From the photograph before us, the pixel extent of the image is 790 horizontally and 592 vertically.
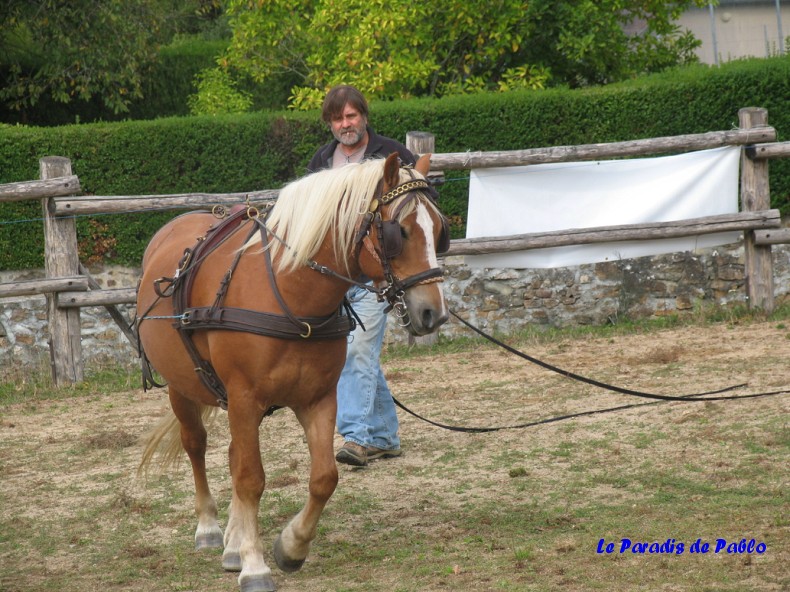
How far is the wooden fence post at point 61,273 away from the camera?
8.50 meters

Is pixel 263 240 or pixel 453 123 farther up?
pixel 453 123

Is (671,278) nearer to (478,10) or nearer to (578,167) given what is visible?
(578,167)

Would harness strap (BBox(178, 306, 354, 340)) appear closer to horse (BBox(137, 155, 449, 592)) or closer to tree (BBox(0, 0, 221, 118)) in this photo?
horse (BBox(137, 155, 449, 592))

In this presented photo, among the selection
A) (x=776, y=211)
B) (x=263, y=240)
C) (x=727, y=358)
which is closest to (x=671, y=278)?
(x=776, y=211)

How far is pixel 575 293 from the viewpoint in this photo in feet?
32.6

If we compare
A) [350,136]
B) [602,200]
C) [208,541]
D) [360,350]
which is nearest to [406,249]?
[350,136]

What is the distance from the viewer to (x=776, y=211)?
9383 mm

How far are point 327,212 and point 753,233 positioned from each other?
664 centimetres

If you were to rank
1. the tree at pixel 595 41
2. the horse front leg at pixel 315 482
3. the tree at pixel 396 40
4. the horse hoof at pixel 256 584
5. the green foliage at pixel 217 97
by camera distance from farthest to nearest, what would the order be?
1. the green foliage at pixel 217 97
2. the tree at pixel 595 41
3. the tree at pixel 396 40
4. the horse front leg at pixel 315 482
5. the horse hoof at pixel 256 584

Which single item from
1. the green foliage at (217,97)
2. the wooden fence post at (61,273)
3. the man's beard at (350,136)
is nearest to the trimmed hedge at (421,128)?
the wooden fence post at (61,273)

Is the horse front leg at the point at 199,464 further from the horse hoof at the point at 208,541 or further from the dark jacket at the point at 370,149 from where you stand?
the dark jacket at the point at 370,149

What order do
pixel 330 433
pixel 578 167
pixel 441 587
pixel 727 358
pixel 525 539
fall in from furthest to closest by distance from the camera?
pixel 578 167, pixel 727 358, pixel 525 539, pixel 330 433, pixel 441 587

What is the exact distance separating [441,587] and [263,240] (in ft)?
4.99

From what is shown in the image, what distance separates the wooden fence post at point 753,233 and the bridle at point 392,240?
650 centimetres
